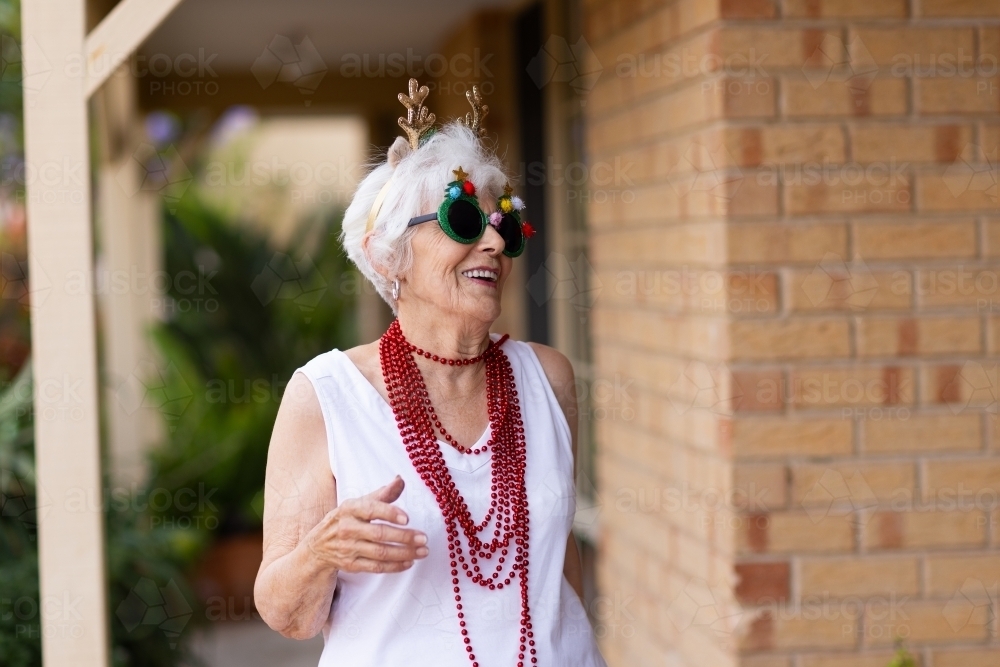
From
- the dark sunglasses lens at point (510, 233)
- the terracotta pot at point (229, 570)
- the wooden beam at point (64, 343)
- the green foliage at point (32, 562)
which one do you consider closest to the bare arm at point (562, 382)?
the dark sunglasses lens at point (510, 233)

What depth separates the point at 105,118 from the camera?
6.05m

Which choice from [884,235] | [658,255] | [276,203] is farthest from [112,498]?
[276,203]

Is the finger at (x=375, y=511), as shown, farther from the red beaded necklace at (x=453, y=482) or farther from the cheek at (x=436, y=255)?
the cheek at (x=436, y=255)

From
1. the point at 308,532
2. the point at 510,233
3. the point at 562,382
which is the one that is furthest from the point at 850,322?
the point at 308,532

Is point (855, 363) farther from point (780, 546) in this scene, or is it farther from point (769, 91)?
point (769, 91)

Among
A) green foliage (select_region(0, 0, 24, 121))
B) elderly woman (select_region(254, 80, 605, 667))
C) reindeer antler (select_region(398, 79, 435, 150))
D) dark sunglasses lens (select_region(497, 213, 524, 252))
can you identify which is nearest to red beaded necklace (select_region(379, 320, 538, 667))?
elderly woman (select_region(254, 80, 605, 667))

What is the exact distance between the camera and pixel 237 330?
372 inches

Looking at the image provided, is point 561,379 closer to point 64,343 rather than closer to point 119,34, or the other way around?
point 64,343

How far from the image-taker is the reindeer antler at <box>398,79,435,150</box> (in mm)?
2090

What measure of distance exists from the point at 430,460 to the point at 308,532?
0.28 metres

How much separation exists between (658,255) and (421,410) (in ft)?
4.46

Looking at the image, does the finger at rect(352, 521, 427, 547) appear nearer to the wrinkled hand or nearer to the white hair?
the wrinkled hand

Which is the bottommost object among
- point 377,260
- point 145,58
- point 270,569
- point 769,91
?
point 270,569

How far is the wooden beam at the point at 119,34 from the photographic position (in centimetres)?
266
